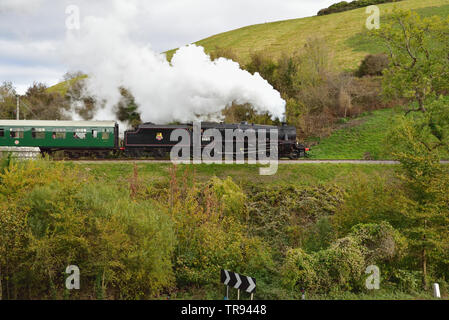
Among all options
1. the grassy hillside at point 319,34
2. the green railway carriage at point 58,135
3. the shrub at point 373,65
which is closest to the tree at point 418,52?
the green railway carriage at point 58,135

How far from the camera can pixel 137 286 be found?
14.3m

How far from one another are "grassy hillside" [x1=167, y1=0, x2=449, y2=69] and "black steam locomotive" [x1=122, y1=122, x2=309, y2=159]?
3165cm

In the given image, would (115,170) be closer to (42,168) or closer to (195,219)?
(42,168)

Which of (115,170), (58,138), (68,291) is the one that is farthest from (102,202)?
(58,138)

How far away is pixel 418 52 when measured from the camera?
2930 centimetres

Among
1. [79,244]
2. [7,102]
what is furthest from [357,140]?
[7,102]

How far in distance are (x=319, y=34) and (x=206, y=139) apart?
4508cm

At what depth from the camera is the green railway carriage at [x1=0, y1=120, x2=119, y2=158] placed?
3017cm

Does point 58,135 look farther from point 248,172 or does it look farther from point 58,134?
point 248,172

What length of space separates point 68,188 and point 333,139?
35187 mm

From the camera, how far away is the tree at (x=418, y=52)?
1110 inches

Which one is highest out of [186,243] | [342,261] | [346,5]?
[346,5]

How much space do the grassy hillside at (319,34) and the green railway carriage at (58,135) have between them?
34.0 meters

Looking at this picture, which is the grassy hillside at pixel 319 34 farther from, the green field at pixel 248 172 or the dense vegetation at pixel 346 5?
the green field at pixel 248 172
